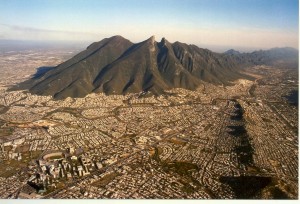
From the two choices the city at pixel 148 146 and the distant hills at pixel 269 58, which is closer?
the city at pixel 148 146

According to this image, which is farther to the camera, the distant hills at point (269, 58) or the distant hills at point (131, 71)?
the distant hills at point (269, 58)

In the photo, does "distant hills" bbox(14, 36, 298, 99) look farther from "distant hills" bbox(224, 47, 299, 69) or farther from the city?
"distant hills" bbox(224, 47, 299, 69)

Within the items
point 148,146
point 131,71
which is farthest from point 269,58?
point 148,146

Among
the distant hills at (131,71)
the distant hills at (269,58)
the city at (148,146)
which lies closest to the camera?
the city at (148,146)

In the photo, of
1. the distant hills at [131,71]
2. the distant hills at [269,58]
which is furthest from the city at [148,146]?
the distant hills at [269,58]

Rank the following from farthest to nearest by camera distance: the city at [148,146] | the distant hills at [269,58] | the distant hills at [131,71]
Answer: the distant hills at [269,58] < the distant hills at [131,71] < the city at [148,146]

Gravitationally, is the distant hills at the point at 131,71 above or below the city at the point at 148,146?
above

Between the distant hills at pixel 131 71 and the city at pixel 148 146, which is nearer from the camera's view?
the city at pixel 148 146

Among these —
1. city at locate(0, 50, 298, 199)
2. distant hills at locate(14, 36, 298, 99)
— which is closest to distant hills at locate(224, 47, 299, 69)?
distant hills at locate(14, 36, 298, 99)

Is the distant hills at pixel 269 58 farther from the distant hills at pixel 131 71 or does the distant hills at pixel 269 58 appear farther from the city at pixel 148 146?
the city at pixel 148 146

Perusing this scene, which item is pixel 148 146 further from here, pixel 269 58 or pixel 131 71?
pixel 269 58
